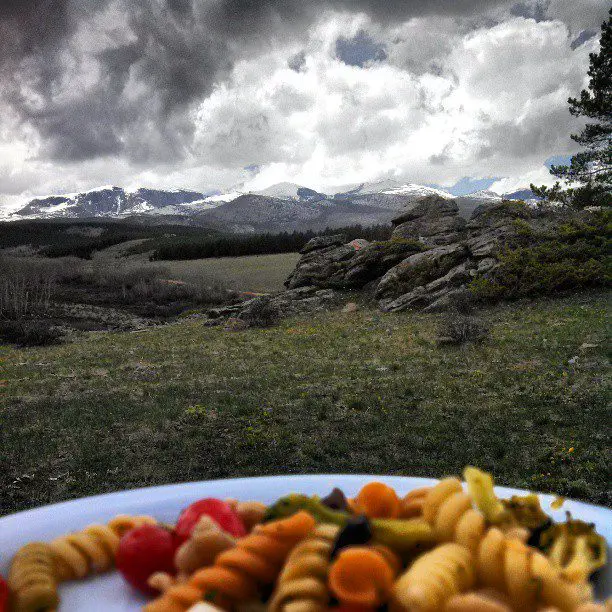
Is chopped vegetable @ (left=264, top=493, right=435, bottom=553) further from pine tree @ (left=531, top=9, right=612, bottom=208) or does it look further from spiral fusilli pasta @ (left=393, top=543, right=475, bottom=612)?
pine tree @ (left=531, top=9, right=612, bottom=208)

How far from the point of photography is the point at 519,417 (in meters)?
7.41

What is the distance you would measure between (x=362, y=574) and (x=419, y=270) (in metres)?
20.6

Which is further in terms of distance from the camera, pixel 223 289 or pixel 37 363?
pixel 223 289

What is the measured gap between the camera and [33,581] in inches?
45.8

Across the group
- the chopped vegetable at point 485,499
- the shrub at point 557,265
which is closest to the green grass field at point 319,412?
the shrub at point 557,265

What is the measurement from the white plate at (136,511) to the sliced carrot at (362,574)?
54 cm

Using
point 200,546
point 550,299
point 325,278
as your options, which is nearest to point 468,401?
point 200,546

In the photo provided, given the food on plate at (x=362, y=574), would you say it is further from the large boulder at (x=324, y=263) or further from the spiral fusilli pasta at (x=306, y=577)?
the large boulder at (x=324, y=263)

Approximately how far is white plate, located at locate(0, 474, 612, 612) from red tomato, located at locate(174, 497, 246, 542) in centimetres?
18

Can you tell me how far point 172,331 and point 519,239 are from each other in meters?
14.1

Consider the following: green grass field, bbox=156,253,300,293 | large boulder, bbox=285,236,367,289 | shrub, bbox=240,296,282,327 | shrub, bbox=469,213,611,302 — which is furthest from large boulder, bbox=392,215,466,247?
green grass field, bbox=156,253,300,293

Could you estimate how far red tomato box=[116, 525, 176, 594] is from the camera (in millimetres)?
1256

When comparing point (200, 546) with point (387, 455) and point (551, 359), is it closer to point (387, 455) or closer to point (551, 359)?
point (387, 455)

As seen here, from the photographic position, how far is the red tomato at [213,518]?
52.4 inches
